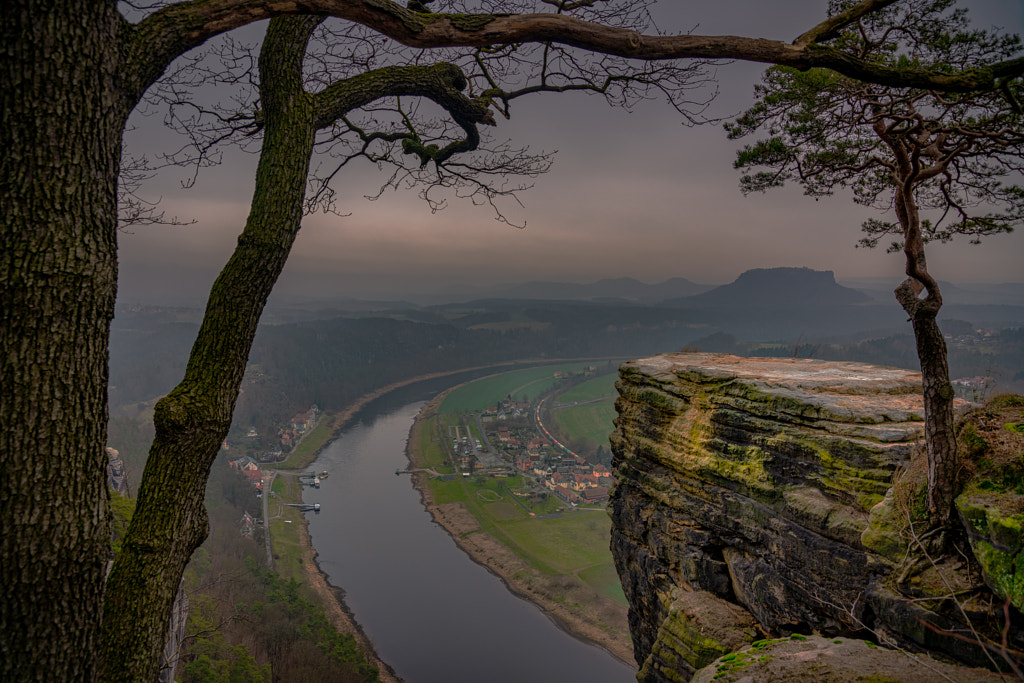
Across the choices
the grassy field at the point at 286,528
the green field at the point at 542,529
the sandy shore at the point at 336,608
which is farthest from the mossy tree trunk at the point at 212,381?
the grassy field at the point at 286,528

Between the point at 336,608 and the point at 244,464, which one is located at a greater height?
the point at 244,464

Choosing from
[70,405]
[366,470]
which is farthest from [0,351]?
[366,470]

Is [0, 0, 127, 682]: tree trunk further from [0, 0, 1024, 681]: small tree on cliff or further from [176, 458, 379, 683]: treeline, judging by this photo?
[176, 458, 379, 683]: treeline

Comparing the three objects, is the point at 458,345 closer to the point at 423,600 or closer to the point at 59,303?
the point at 423,600

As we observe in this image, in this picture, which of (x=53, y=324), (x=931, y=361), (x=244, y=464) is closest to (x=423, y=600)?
(x=931, y=361)

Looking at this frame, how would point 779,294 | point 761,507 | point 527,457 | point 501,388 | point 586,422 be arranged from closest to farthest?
1. point 761,507
2. point 527,457
3. point 586,422
4. point 501,388
5. point 779,294

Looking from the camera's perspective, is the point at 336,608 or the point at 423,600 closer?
the point at 336,608

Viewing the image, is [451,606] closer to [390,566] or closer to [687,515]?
[390,566]

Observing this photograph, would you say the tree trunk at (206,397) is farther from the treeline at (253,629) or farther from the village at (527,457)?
the village at (527,457)
